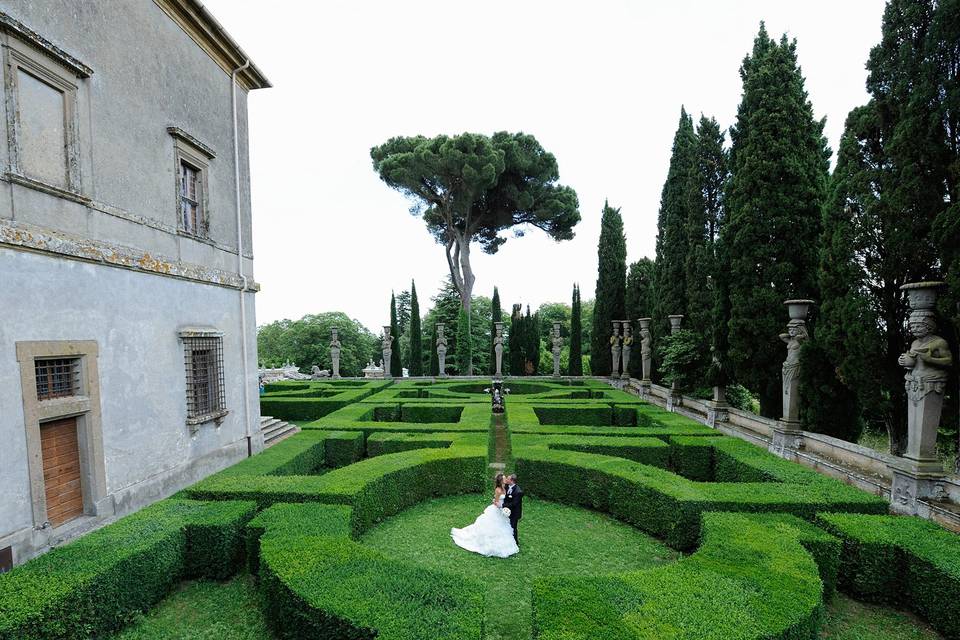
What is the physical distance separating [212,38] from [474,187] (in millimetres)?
21457

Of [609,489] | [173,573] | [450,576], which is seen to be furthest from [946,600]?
[173,573]

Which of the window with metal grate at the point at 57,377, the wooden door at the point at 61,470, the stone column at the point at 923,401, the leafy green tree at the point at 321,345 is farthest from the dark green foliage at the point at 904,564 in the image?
the leafy green tree at the point at 321,345

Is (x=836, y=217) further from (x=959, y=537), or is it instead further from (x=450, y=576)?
(x=450, y=576)

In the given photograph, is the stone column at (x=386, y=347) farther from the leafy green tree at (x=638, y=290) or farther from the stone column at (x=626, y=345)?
the leafy green tree at (x=638, y=290)

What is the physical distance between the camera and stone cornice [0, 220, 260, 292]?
520 centimetres

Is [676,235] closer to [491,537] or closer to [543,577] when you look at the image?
[491,537]

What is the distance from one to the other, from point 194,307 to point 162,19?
537cm

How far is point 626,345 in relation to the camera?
2233 centimetres

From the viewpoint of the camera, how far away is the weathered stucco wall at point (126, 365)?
519cm

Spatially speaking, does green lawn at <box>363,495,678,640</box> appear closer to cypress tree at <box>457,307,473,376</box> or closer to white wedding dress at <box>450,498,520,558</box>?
white wedding dress at <box>450,498,520,558</box>

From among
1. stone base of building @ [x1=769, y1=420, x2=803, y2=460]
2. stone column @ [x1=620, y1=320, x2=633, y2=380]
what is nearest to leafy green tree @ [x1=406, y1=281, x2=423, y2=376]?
stone column @ [x1=620, y1=320, x2=633, y2=380]

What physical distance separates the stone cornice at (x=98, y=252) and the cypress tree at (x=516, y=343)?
25.8m

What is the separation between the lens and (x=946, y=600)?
4.66 m

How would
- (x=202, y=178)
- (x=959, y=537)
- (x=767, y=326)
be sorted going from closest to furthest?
(x=959, y=537) < (x=202, y=178) < (x=767, y=326)
